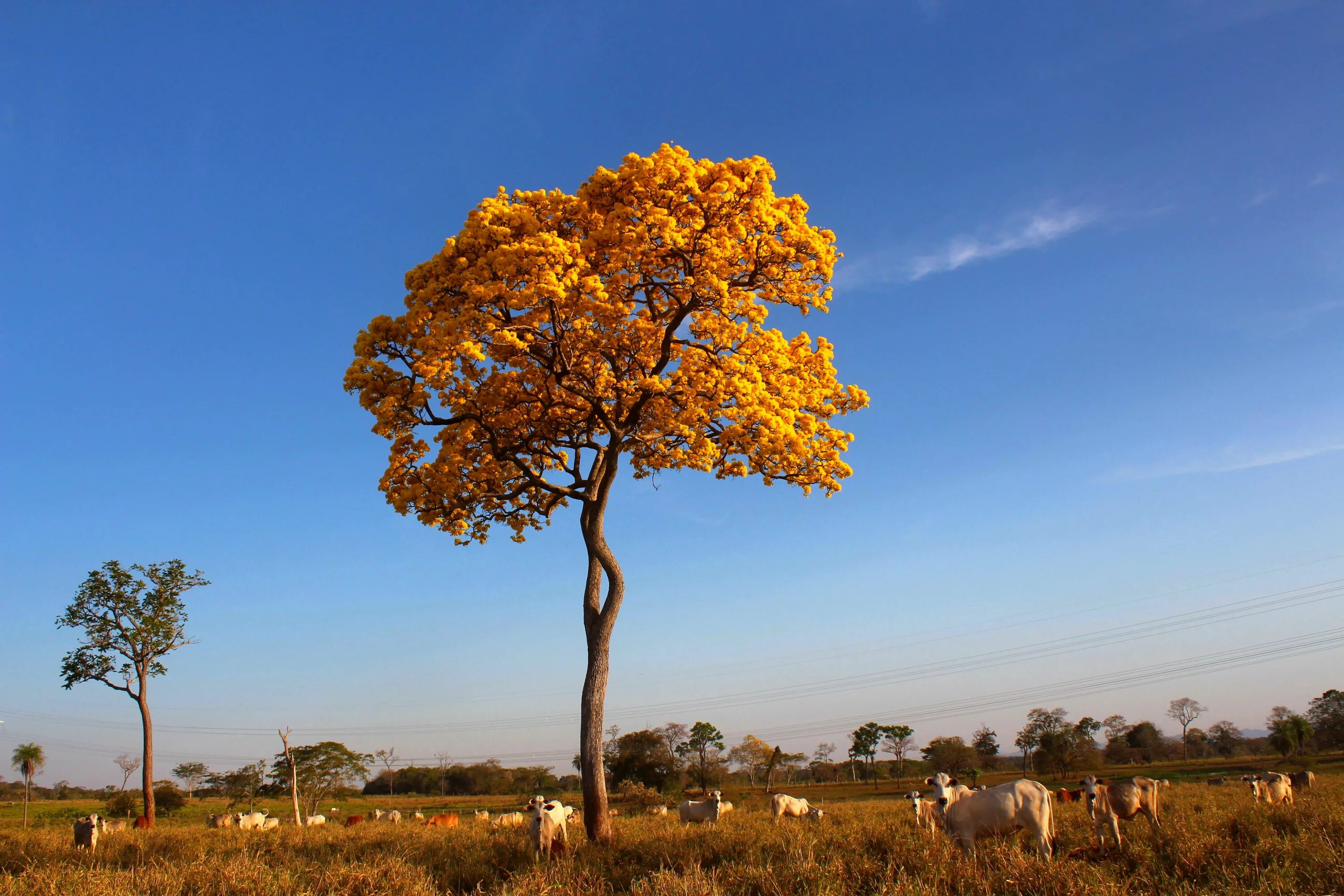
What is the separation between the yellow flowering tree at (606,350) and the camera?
14336 mm

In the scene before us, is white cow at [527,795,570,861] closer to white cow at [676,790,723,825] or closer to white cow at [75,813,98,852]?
white cow at [676,790,723,825]

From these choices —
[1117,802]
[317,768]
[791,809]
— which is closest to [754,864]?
[1117,802]

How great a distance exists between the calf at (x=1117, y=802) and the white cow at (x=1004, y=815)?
91 centimetres

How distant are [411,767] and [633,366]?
112m

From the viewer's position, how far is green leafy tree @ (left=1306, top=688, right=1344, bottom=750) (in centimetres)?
7694

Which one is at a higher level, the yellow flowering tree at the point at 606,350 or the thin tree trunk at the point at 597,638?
the yellow flowering tree at the point at 606,350

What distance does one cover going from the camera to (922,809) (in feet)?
56.6

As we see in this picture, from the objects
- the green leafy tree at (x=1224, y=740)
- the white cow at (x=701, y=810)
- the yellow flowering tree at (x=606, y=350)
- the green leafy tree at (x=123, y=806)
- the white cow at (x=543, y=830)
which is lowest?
the green leafy tree at (x=1224, y=740)

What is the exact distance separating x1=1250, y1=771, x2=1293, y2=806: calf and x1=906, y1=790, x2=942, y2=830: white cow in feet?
27.7

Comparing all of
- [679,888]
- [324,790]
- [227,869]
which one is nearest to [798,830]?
[679,888]

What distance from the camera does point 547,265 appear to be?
1367cm

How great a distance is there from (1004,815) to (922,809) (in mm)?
6434

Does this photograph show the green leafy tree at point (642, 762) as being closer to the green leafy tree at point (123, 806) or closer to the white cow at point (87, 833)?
the green leafy tree at point (123, 806)

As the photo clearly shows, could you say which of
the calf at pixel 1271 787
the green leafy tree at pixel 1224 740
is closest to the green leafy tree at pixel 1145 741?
the green leafy tree at pixel 1224 740
